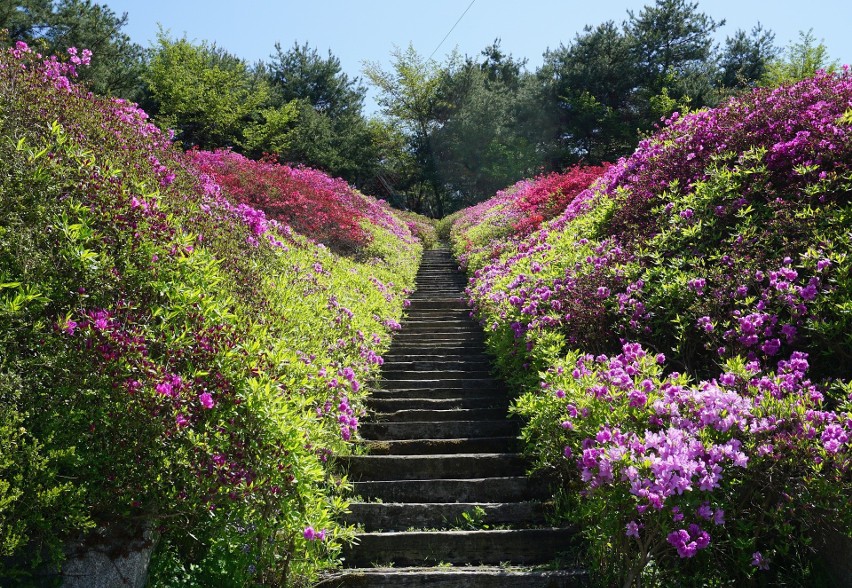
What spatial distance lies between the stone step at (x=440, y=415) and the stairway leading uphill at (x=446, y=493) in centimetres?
1

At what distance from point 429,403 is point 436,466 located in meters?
1.49

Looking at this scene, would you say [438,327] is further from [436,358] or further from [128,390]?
[128,390]

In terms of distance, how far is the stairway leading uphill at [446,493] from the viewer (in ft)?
13.7

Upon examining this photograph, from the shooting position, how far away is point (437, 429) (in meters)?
6.36

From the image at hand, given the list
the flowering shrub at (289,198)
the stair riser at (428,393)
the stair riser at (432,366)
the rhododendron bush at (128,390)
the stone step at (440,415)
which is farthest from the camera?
the flowering shrub at (289,198)

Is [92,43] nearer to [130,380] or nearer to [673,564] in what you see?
[130,380]

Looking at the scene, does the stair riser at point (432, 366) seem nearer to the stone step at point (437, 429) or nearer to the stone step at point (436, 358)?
the stone step at point (436, 358)

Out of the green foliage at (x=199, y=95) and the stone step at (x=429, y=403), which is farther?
the green foliage at (x=199, y=95)

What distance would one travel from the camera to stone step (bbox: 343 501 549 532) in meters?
4.81

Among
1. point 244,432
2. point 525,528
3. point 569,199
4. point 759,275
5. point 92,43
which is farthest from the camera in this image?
point 92,43

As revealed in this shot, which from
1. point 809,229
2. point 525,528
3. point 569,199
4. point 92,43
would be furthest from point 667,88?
point 525,528

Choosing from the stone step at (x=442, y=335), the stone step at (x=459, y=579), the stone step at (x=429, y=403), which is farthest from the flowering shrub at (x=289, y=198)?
the stone step at (x=459, y=579)

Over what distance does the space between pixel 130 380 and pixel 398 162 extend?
35996mm

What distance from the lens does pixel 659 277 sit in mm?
6172
